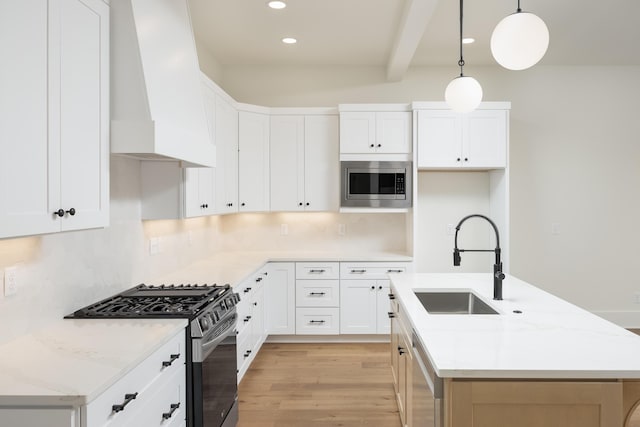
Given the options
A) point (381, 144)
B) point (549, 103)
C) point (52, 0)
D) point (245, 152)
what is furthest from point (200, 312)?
point (549, 103)

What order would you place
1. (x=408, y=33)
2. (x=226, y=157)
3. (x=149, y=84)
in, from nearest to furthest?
1. (x=149, y=84)
2. (x=408, y=33)
3. (x=226, y=157)

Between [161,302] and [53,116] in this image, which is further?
[161,302]

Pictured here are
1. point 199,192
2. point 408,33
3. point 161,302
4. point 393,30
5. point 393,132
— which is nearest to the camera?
point 161,302

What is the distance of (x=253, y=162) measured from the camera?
4453 millimetres

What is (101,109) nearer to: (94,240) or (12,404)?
(94,240)

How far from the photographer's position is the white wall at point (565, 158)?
478 cm

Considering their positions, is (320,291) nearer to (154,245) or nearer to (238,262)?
(238,262)

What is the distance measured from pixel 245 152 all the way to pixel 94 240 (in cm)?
223

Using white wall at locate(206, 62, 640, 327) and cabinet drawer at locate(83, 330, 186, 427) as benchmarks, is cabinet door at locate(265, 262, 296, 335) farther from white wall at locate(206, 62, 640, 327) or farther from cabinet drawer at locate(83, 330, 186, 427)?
cabinet drawer at locate(83, 330, 186, 427)

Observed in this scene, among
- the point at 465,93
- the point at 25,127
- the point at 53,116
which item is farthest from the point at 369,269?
the point at 25,127

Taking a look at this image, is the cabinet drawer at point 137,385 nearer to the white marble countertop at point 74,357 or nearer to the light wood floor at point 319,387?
the white marble countertop at point 74,357

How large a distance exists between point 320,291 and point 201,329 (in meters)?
2.32

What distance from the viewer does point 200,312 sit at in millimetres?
2170

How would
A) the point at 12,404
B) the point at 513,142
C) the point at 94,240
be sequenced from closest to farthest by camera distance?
the point at 12,404
the point at 94,240
the point at 513,142
